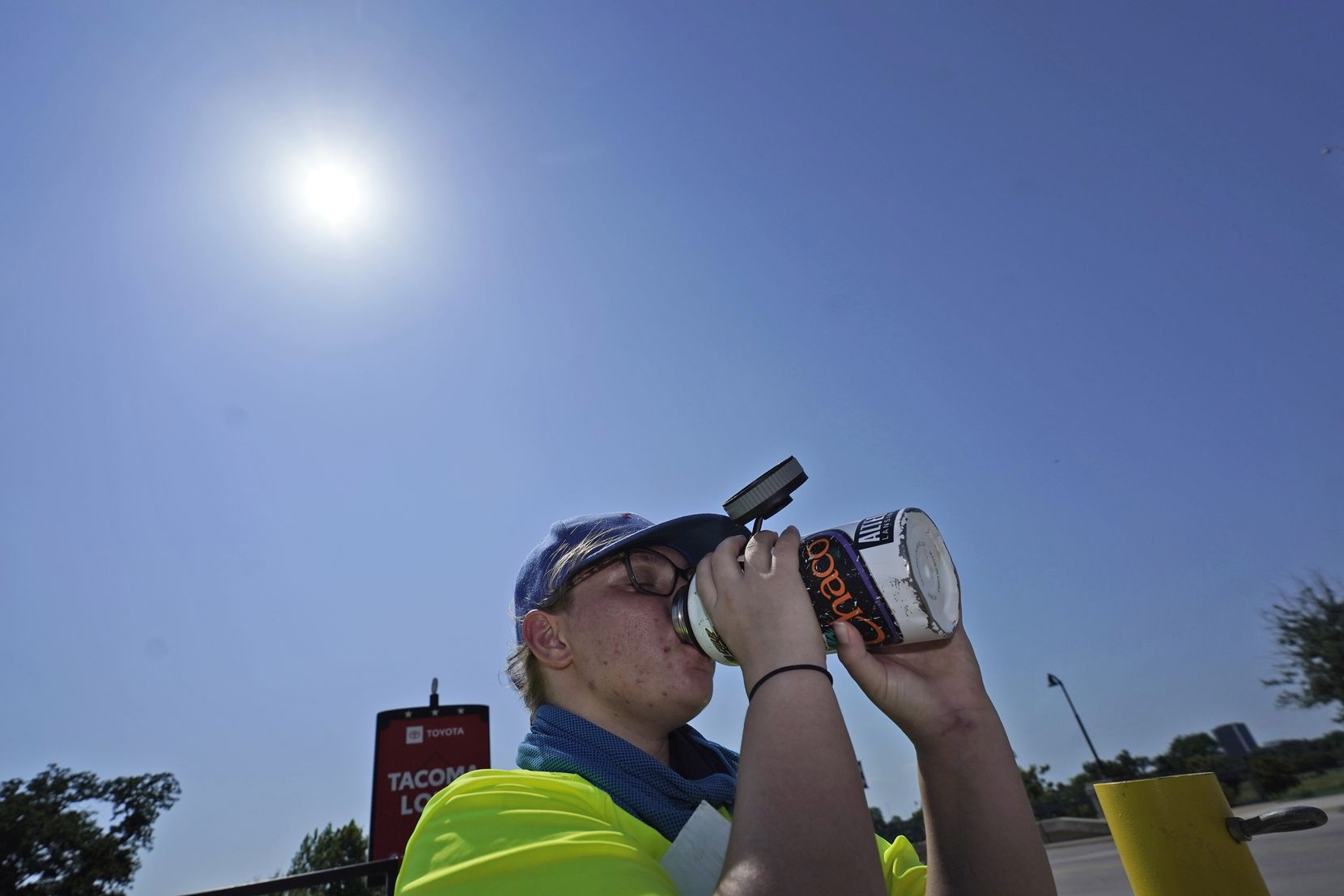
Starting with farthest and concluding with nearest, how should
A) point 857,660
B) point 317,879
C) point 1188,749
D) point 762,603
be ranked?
point 1188,749
point 317,879
point 857,660
point 762,603

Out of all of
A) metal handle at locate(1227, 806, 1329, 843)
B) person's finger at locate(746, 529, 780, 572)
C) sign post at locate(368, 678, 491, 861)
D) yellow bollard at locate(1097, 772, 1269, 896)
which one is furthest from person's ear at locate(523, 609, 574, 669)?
sign post at locate(368, 678, 491, 861)

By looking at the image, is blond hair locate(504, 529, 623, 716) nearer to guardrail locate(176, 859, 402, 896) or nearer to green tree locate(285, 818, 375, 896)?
guardrail locate(176, 859, 402, 896)

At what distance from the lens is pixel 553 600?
70.0 inches

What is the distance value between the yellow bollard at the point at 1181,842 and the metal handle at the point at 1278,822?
2 centimetres

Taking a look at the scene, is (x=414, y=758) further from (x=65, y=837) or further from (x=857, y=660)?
(x=65, y=837)

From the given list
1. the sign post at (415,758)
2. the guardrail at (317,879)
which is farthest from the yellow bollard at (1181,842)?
the sign post at (415,758)

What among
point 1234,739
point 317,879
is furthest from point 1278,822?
point 1234,739

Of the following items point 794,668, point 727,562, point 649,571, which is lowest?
point 794,668

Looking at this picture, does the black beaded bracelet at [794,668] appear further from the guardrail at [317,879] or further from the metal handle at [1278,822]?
the guardrail at [317,879]

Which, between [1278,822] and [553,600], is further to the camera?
[553,600]

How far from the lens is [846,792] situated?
0.95 m

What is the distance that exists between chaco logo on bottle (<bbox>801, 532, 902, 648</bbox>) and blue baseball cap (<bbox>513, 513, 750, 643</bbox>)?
1.14 feet

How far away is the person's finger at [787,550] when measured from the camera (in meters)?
1.20

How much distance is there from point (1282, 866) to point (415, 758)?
7.73m
